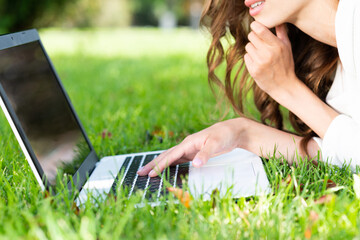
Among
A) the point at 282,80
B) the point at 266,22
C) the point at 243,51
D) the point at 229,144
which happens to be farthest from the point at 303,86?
the point at 243,51

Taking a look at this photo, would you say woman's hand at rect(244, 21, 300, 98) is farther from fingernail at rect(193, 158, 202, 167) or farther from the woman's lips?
fingernail at rect(193, 158, 202, 167)

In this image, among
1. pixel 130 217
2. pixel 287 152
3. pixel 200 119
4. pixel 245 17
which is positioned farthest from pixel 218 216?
pixel 200 119

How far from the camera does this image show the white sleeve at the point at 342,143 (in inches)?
76.3

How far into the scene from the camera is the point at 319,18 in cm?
212

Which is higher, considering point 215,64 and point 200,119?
point 215,64

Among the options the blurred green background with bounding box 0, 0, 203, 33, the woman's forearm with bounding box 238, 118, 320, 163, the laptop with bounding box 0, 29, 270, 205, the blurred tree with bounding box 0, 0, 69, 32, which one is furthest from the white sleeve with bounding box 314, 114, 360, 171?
the blurred tree with bounding box 0, 0, 69, 32

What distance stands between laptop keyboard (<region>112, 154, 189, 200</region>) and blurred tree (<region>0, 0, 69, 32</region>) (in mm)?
8194

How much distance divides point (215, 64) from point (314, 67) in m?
0.53

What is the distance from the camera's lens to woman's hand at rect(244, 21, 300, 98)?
2.12 metres

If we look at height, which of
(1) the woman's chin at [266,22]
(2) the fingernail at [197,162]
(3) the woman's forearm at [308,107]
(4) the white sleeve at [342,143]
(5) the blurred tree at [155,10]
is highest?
(1) the woman's chin at [266,22]

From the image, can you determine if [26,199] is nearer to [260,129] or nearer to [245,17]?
[260,129]

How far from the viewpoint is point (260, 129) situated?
7.14ft

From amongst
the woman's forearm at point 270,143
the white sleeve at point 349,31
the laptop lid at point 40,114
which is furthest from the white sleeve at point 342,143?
the laptop lid at point 40,114

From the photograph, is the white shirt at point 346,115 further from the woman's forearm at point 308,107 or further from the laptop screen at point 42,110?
the laptop screen at point 42,110
